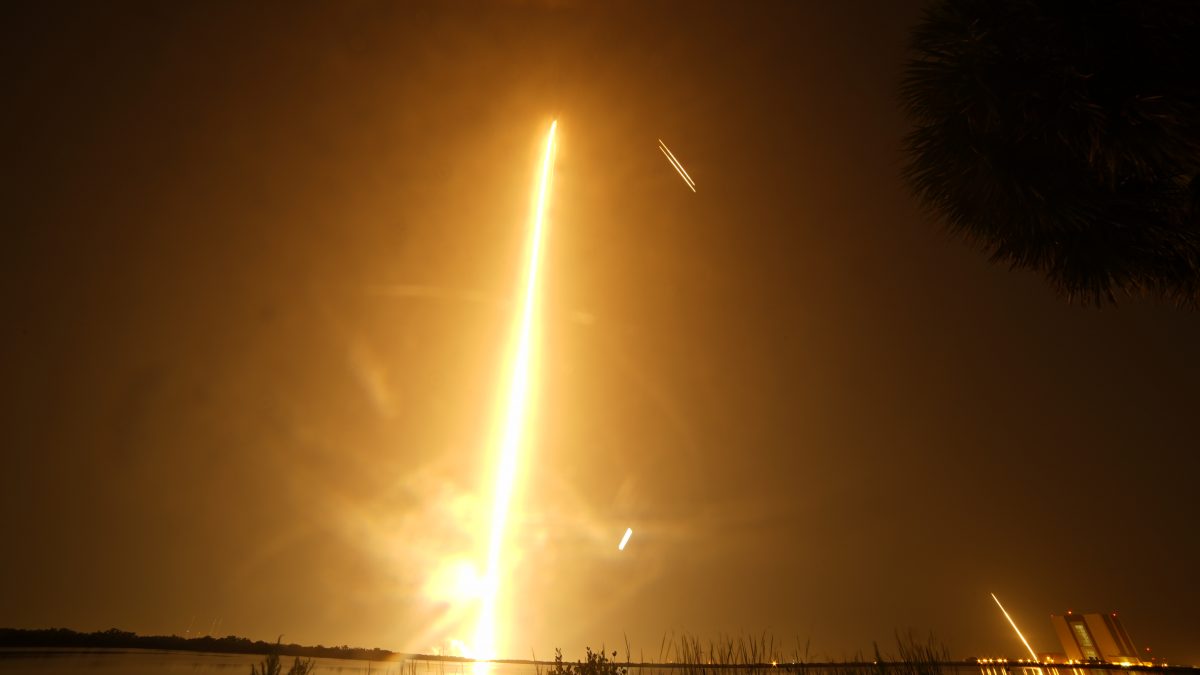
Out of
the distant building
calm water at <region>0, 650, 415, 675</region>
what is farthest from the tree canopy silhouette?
the distant building

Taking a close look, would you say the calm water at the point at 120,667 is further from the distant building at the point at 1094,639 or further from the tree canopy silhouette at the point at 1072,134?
the distant building at the point at 1094,639

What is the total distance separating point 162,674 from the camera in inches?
463

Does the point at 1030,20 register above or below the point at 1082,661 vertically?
above

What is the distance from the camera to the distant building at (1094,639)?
2936 cm

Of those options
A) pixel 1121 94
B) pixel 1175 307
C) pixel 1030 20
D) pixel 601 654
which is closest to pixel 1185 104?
pixel 1121 94

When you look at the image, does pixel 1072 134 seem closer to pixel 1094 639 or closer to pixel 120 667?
pixel 120 667

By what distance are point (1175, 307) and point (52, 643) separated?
4245 cm

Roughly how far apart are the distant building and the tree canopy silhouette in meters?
35.9

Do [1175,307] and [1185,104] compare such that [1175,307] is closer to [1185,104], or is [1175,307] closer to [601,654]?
[1185,104]

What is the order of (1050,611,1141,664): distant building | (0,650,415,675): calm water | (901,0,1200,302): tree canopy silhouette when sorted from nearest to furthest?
(901,0,1200,302): tree canopy silhouette < (0,650,415,675): calm water < (1050,611,1141,664): distant building

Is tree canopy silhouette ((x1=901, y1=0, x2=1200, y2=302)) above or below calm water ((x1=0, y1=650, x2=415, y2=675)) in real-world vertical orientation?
above

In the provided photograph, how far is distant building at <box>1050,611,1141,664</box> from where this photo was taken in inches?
1156

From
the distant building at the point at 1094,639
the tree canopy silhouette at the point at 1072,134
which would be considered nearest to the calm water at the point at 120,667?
the tree canopy silhouette at the point at 1072,134

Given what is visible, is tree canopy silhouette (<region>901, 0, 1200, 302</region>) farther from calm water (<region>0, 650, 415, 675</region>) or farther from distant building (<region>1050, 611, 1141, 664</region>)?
distant building (<region>1050, 611, 1141, 664</region>)
